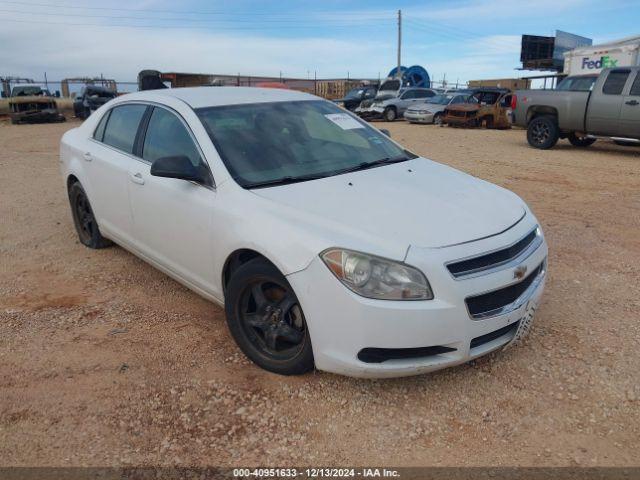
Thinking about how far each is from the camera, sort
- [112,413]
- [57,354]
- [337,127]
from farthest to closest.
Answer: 1. [337,127]
2. [57,354]
3. [112,413]

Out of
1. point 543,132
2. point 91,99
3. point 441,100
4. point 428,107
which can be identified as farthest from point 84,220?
point 91,99

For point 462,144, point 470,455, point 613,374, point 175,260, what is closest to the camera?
point 470,455

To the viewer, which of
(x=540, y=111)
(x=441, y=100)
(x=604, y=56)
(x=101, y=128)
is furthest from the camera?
(x=441, y=100)

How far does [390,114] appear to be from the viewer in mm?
23688

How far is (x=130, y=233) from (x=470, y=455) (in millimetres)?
2990

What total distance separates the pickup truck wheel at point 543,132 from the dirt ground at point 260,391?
8347 mm

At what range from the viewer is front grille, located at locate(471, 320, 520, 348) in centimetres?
270

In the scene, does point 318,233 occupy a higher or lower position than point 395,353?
higher

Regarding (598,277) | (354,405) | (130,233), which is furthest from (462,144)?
(354,405)

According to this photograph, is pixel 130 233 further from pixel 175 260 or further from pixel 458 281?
pixel 458 281

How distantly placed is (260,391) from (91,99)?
23.6 m

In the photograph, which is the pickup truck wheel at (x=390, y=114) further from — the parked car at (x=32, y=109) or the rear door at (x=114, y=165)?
the rear door at (x=114, y=165)

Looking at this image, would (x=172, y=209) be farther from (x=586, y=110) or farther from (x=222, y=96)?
(x=586, y=110)

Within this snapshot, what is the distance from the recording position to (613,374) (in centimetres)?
304
